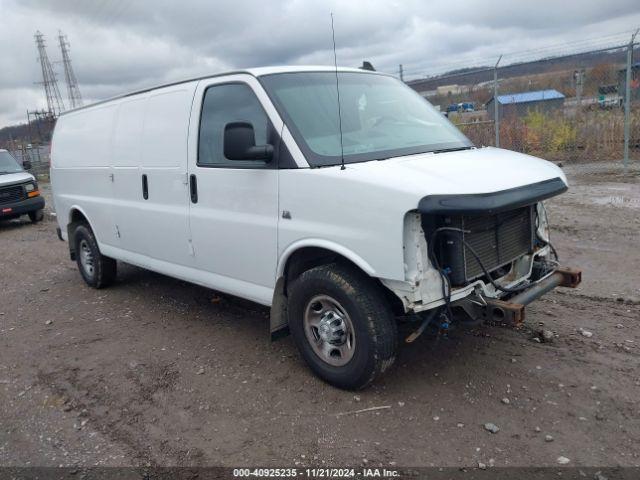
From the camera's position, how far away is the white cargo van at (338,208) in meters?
3.39

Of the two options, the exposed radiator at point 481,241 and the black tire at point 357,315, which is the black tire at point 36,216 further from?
the exposed radiator at point 481,241

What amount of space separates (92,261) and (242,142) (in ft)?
12.9

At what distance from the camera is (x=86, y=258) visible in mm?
7082

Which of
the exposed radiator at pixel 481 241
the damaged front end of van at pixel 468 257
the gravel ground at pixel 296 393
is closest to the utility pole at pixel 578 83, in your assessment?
the gravel ground at pixel 296 393

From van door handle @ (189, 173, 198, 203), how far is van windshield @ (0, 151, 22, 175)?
1108 cm

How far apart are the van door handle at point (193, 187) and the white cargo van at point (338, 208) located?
1 centimetres

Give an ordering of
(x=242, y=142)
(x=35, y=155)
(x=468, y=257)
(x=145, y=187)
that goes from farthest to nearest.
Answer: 1. (x=35, y=155)
2. (x=145, y=187)
3. (x=242, y=142)
4. (x=468, y=257)

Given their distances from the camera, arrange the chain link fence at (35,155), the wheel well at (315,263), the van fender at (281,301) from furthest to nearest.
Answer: the chain link fence at (35,155)
the van fender at (281,301)
the wheel well at (315,263)

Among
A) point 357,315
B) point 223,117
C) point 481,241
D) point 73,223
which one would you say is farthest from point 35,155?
point 481,241

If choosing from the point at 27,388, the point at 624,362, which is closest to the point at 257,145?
the point at 27,388

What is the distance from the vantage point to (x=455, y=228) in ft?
11.1

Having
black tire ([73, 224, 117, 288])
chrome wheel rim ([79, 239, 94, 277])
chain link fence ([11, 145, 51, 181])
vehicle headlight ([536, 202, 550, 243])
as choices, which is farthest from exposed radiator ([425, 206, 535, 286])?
chain link fence ([11, 145, 51, 181])

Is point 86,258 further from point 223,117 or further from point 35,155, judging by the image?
point 35,155

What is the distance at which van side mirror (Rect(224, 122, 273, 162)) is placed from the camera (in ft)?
12.5
